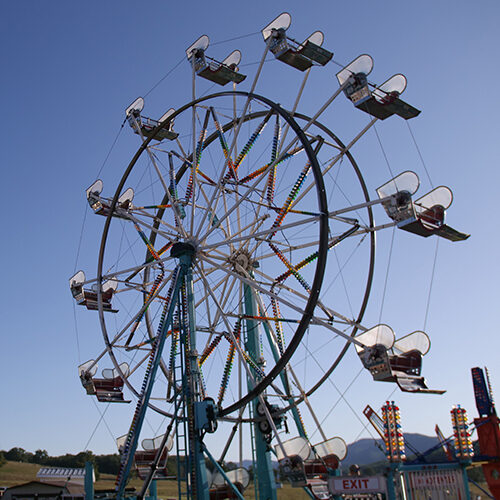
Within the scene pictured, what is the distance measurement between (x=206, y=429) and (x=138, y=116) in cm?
1157

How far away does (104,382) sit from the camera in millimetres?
19500

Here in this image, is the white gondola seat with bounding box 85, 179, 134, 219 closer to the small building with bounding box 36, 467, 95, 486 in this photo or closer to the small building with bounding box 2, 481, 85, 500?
the small building with bounding box 2, 481, 85, 500

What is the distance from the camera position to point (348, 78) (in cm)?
1703

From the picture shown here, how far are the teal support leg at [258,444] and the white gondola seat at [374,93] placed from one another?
6.63 meters

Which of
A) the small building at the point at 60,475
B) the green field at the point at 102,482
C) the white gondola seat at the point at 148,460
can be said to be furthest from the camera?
the green field at the point at 102,482

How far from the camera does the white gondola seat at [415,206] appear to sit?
49.9ft

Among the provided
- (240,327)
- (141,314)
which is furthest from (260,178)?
(141,314)

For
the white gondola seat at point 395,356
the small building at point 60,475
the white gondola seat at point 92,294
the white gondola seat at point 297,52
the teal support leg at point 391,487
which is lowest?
the teal support leg at point 391,487

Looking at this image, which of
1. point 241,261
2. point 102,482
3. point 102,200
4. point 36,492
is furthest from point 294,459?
point 102,482

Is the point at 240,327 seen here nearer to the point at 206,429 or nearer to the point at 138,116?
the point at 206,429

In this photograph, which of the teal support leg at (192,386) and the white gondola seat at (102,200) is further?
the white gondola seat at (102,200)

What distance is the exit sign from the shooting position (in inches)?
515

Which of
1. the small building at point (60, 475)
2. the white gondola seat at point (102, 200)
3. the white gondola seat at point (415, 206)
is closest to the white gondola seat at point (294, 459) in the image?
the white gondola seat at point (415, 206)

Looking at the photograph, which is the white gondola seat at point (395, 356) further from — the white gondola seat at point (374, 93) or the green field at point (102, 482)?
the green field at point (102, 482)
